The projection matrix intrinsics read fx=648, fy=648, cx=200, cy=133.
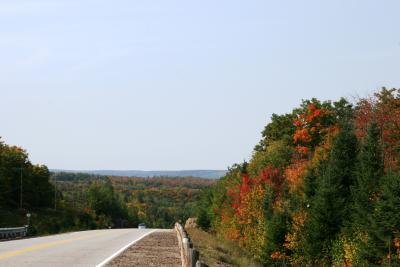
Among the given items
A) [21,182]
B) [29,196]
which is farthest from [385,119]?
[29,196]

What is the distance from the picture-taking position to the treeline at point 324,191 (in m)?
37.3

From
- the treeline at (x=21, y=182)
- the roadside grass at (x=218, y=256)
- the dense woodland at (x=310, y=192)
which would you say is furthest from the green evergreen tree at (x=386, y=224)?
the treeline at (x=21, y=182)

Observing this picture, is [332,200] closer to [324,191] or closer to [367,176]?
[324,191]

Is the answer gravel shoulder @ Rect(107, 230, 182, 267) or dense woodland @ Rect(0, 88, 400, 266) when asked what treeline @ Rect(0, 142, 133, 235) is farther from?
gravel shoulder @ Rect(107, 230, 182, 267)

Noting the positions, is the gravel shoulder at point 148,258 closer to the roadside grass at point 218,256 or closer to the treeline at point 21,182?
the roadside grass at point 218,256

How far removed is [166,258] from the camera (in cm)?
2075

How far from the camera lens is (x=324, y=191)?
4644 centimetres

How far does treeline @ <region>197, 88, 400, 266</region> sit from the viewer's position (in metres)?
37.3

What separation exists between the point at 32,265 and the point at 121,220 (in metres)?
142

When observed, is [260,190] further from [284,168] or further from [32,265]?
[32,265]

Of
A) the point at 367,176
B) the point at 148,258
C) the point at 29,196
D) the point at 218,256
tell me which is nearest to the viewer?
the point at 148,258

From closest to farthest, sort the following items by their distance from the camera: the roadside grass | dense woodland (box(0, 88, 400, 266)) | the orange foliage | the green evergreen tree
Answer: the roadside grass
the green evergreen tree
dense woodland (box(0, 88, 400, 266))
the orange foliage

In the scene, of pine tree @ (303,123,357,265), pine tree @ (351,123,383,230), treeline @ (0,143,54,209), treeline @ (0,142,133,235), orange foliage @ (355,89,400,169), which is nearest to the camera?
pine tree @ (351,123,383,230)

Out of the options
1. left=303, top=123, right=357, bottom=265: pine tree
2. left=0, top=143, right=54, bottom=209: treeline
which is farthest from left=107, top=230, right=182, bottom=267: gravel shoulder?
left=0, top=143, right=54, bottom=209: treeline
